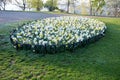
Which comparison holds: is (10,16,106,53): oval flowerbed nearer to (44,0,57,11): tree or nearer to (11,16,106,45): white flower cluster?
(11,16,106,45): white flower cluster

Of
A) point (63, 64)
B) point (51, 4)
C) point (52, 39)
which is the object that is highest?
point (51, 4)

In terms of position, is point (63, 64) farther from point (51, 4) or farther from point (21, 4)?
point (21, 4)

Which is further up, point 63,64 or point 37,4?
point 37,4

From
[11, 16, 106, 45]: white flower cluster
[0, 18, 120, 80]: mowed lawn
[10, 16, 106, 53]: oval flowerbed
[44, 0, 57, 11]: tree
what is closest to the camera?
[0, 18, 120, 80]: mowed lawn

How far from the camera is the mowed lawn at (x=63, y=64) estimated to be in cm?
662

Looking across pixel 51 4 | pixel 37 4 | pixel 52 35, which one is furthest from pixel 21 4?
pixel 52 35

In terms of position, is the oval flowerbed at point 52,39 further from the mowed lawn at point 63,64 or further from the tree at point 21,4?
the tree at point 21,4

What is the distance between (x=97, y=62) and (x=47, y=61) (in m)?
1.55

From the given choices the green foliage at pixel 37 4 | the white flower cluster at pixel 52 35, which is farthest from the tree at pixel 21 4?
the white flower cluster at pixel 52 35

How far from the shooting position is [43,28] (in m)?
10.8

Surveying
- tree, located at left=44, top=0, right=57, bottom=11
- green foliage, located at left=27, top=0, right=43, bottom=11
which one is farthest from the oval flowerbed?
green foliage, located at left=27, top=0, right=43, bottom=11

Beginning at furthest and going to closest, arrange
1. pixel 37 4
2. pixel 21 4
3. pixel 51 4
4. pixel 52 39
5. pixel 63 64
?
1. pixel 21 4
2. pixel 37 4
3. pixel 51 4
4. pixel 52 39
5. pixel 63 64

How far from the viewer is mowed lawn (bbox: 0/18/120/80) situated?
6.62 metres

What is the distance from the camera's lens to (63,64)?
732 cm
